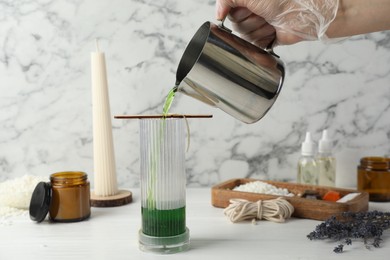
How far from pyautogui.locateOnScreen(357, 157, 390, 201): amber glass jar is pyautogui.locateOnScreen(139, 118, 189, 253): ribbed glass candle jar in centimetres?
59

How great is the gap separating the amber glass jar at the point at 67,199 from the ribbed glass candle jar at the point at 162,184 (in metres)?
0.24

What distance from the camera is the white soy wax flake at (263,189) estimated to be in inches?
50.6

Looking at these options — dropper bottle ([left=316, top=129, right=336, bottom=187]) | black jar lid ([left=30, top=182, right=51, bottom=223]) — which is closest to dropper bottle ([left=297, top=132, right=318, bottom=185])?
dropper bottle ([left=316, top=129, right=336, bottom=187])

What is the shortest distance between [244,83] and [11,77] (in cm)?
79

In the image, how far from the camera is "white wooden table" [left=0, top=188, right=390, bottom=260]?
0.94 m

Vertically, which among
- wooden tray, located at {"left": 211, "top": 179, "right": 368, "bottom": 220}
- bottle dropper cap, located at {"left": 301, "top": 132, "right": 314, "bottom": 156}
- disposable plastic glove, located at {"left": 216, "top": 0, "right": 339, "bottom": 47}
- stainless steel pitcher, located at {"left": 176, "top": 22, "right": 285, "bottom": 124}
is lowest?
wooden tray, located at {"left": 211, "top": 179, "right": 368, "bottom": 220}

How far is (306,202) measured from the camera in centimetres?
117

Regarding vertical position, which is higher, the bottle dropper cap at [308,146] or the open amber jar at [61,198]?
the bottle dropper cap at [308,146]

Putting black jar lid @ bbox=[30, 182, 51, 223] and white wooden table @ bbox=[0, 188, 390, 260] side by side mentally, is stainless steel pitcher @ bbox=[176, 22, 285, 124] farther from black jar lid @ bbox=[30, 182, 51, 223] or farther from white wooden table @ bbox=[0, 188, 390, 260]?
black jar lid @ bbox=[30, 182, 51, 223]

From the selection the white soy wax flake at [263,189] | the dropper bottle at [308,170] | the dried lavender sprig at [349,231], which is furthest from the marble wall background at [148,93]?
the dried lavender sprig at [349,231]

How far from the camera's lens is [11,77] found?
1.46m

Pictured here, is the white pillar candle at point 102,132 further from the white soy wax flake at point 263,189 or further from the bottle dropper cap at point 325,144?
the bottle dropper cap at point 325,144

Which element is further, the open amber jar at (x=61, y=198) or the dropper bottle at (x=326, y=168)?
the dropper bottle at (x=326, y=168)

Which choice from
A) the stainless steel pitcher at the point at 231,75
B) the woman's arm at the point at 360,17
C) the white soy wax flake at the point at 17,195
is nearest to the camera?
the stainless steel pitcher at the point at 231,75
